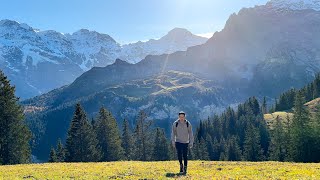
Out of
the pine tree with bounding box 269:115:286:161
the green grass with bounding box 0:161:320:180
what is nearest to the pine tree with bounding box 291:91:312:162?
the pine tree with bounding box 269:115:286:161

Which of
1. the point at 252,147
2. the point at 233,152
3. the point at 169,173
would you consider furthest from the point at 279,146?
the point at 169,173

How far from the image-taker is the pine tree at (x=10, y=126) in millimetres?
65375

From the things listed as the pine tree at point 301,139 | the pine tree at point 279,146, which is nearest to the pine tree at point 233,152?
the pine tree at point 279,146

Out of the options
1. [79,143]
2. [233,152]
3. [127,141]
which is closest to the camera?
[79,143]

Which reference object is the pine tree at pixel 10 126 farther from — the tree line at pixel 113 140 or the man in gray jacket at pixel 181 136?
the man in gray jacket at pixel 181 136

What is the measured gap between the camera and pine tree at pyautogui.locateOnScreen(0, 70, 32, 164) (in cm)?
6538

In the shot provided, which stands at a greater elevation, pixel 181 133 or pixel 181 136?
pixel 181 133

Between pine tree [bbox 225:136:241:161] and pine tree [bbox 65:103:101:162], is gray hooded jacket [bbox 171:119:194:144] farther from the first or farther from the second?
pine tree [bbox 225:136:241:161]

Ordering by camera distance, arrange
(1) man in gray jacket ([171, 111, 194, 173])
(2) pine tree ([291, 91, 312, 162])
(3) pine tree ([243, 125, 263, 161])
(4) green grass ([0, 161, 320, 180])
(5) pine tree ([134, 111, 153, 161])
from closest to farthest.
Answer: (4) green grass ([0, 161, 320, 180]) → (1) man in gray jacket ([171, 111, 194, 173]) → (2) pine tree ([291, 91, 312, 162]) → (5) pine tree ([134, 111, 153, 161]) → (3) pine tree ([243, 125, 263, 161])

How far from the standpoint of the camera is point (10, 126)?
217 feet

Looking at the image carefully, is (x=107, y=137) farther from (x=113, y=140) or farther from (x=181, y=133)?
(x=181, y=133)

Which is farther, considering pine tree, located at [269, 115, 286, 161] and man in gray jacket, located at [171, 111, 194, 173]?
pine tree, located at [269, 115, 286, 161]

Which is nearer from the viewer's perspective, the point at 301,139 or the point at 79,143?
the point at 79,143

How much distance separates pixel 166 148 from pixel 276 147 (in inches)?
1233
